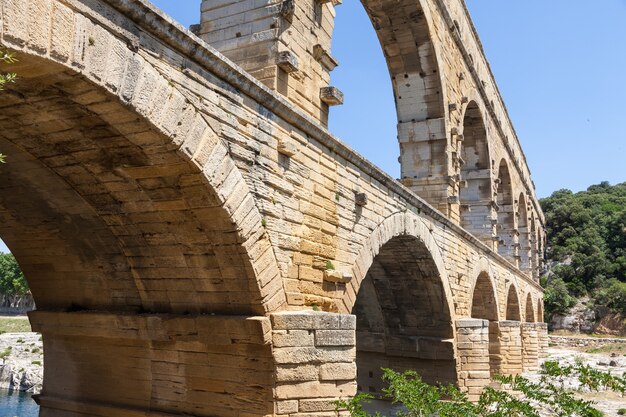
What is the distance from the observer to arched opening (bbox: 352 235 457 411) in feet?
35.3

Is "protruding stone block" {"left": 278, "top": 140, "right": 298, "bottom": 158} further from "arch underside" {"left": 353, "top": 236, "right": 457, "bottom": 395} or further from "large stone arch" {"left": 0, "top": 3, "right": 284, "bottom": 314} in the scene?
"arch underside" {"left": 353, "top": 236, "right": 457, "bottom": 395}

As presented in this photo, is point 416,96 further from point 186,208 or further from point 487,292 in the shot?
point 186,208

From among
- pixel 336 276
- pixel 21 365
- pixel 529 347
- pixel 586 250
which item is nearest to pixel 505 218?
pixel 529 347

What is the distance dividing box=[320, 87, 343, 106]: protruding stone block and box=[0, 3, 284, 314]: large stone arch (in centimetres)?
285

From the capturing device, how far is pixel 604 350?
3155cm

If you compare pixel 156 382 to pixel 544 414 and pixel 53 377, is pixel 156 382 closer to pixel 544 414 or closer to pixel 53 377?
pixel 53 377

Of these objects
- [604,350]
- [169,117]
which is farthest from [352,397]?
[604,350]

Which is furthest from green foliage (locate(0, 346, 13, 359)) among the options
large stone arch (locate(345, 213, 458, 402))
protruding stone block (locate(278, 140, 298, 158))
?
protruding stone block (locate(278, 140, 298, 158))

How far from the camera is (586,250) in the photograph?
46688mm

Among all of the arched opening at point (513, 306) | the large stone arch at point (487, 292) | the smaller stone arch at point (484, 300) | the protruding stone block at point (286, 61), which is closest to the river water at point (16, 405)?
the smaller stone arch at point (484, 300)

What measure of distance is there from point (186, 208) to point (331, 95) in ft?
10.4

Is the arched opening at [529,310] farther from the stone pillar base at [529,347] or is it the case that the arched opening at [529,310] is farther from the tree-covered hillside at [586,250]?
the tree-covered hillside at [586,250]

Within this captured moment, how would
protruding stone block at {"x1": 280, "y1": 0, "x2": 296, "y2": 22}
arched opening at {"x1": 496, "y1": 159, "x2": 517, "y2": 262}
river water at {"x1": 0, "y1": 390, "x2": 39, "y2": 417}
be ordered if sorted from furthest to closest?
arched opening at {"x1": 496, "y1": 159, "x2": 517, "y2": 262}
river water at {"x1": 0, "y1": 390, "x2": 39, "y2": 417}
protruding stone block at {"x1": 280, "y1": 0, "x2": 296, "y2": 22}

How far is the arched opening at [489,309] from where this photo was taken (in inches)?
609
